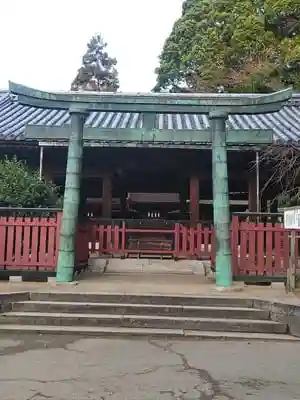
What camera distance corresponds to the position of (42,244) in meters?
10.2

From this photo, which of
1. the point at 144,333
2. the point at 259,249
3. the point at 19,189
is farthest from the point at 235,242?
the point at 19,189

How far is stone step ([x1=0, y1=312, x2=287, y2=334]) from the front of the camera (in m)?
7.48

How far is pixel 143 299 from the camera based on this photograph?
8.22 m

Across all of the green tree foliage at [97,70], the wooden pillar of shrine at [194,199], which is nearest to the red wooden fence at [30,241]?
the wooden pillar of shrine at [194,199]

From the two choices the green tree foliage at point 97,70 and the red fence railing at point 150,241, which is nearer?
the red fence railing at point 150,241

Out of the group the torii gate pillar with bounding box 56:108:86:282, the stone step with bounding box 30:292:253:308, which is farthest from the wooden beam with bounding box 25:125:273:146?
the stone step with bounding box 30:292:253:308

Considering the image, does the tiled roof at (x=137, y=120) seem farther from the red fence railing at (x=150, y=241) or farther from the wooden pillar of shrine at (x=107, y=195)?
the red fence railing at (x=150, y=241)

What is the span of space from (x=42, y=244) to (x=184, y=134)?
145 inches

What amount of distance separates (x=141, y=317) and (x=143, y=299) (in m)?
0.64

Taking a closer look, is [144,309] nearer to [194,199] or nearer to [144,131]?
[144,131]

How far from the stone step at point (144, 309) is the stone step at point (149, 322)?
0.21 metres

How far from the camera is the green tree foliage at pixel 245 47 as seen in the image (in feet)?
71.6

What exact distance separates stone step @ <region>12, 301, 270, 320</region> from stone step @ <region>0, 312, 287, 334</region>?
0.21 meters

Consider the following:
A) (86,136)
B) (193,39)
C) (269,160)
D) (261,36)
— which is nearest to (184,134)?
(86,136)
